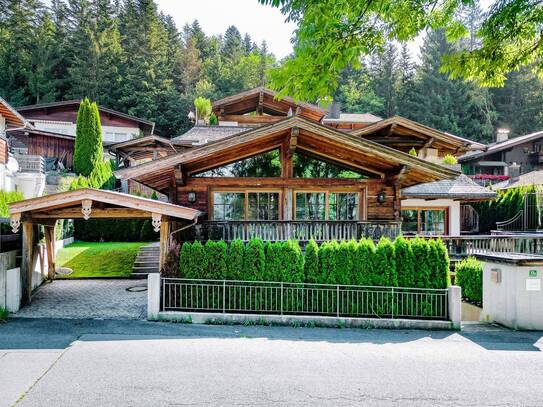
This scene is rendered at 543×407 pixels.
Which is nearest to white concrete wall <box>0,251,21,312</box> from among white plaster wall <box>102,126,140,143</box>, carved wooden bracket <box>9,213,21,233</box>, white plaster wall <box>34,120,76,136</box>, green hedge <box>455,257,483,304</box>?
carved wooden bracket <box>9,213,21,233</box>

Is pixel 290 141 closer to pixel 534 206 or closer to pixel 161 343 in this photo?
pixel 161 343

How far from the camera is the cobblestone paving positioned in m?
11.6

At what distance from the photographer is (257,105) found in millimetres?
26000

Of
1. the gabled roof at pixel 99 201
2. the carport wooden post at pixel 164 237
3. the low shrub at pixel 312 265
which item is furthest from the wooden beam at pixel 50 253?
the low shrub at pixel 312 265

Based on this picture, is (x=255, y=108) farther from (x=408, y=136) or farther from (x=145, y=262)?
(x=145, y=262)

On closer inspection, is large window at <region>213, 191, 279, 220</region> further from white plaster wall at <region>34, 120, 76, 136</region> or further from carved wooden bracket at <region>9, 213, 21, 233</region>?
white plaster wall at <region>34, 120, 76, 136</region>

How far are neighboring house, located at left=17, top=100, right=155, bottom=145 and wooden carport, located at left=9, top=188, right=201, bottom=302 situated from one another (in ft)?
108

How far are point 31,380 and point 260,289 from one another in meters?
5.93

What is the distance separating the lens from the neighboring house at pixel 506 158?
41812 mm

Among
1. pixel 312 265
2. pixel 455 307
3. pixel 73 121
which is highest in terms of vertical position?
pixel 73 121

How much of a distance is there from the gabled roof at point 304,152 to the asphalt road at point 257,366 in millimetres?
5439

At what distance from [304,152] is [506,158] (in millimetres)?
35613

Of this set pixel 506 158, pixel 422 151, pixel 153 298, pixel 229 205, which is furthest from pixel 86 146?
pixel 506 158

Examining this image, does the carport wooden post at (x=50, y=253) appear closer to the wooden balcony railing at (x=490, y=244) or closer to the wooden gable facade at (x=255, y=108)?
the wooden gable facade at (x=255, y=108)
